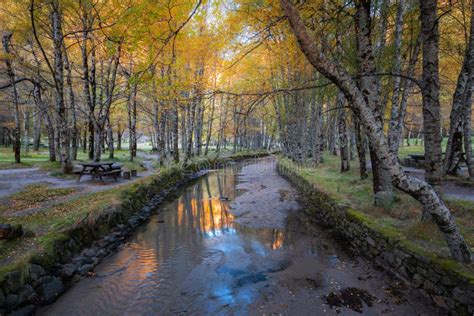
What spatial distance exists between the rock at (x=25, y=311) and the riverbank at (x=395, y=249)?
6665 millimetres

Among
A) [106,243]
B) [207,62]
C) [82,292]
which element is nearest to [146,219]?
[106,243]

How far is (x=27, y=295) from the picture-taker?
173 inches

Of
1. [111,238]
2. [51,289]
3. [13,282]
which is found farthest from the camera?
[111,238]

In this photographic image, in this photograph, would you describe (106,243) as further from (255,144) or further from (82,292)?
(255,144)

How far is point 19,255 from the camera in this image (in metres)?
4.79

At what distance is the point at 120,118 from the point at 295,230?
87.1 ft

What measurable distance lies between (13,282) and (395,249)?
22.7 ft

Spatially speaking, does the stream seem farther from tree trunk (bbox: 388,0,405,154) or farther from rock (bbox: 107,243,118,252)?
tree trunk (bbox: 388,0,405,154)

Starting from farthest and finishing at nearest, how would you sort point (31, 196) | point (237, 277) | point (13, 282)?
point (31, 196), point (237, 277), point (13, 282)

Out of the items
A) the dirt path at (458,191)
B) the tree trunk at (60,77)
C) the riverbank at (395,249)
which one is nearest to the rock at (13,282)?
the riverbank at (395,249)

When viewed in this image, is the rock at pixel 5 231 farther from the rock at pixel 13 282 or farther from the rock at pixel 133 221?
the rock at pixel 133 221

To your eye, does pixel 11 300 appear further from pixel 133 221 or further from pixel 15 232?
pixel 133 221

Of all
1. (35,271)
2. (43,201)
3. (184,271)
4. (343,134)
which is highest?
(343,134)

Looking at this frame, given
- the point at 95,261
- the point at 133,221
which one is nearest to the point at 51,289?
the point at 95,261
